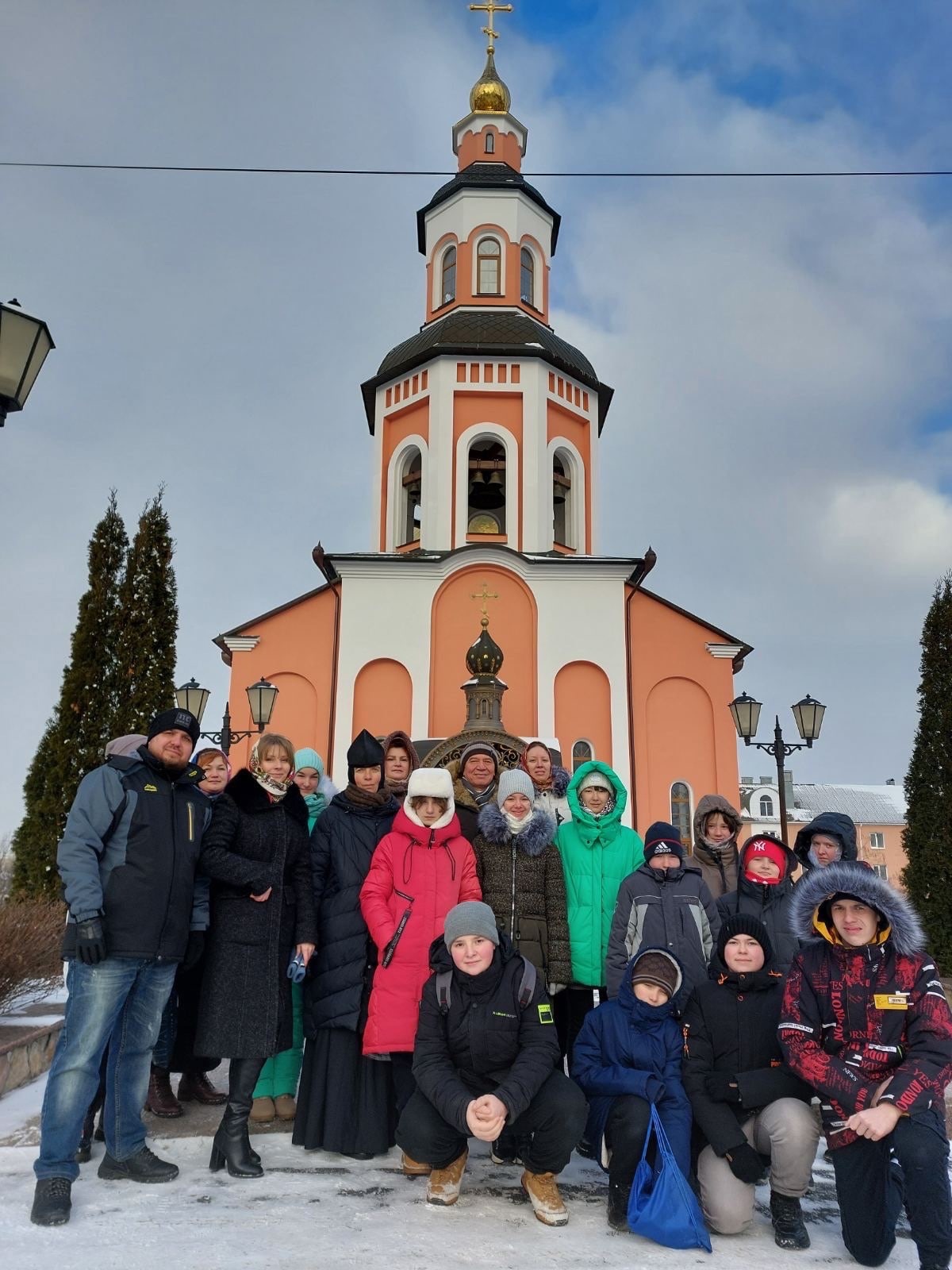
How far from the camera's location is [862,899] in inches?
130

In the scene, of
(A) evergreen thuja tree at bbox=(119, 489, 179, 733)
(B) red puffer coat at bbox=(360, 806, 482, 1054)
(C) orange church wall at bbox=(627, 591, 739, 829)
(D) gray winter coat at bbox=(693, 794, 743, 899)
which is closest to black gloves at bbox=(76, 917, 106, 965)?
(B) red puffer coat at bbox=(360, 806, 482, 1054)

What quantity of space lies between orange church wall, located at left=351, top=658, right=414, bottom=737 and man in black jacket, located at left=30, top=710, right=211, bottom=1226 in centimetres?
1122

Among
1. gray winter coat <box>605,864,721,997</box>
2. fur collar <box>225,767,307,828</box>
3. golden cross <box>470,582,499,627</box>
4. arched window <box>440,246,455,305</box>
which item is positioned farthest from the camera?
arched window <box>440,246,455,305</box>

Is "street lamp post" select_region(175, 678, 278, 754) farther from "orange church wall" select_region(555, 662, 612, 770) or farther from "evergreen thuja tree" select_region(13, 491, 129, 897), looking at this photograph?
"orange church wall" select_region(555, 662, 612, 770)

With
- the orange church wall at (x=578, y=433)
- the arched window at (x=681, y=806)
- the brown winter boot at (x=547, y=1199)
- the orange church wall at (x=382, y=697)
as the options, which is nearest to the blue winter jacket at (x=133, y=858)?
the brown winter boot at (x=547, y=1199)

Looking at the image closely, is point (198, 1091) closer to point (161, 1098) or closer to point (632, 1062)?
A: point (161, 1098)

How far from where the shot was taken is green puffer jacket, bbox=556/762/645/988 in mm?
4375

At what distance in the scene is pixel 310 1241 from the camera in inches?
116

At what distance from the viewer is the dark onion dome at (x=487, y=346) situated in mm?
17438

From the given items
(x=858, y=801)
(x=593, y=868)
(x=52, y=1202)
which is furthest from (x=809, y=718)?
(x=858, y=801)

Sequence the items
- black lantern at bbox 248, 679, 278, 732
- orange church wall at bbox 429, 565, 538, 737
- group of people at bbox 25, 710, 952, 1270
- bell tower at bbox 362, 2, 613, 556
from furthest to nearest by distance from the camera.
Result: bell tower at bbox 362, 2, 613, 556
orange church wall at bbox 429, 565, 538, 737
black lantern at bbox 248, 679, 278, 732
group of people at bbox 25, 710, 952, 1270

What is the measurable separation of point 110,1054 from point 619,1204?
6.67ft

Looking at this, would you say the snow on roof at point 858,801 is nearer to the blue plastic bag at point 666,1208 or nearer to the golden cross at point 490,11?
the golden cross at point 490,11

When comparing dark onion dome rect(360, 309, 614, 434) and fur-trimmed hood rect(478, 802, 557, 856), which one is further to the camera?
dark onion dome rect(360, 309, 614, 434)
